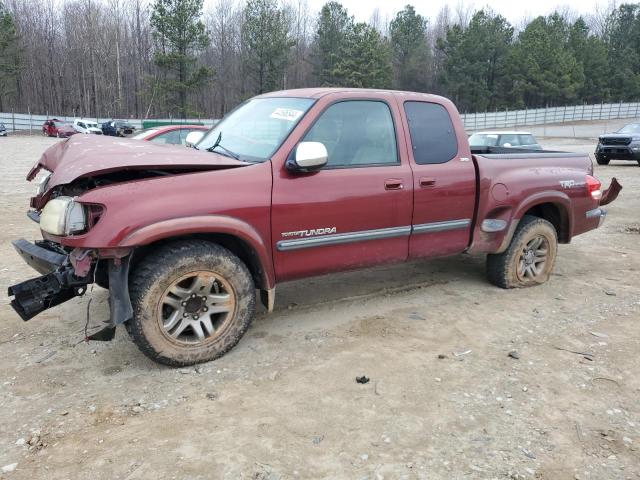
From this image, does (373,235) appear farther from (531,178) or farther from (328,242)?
(531,178)

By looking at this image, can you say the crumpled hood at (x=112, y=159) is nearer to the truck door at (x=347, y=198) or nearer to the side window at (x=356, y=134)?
the truck door at (x=347, y=198)

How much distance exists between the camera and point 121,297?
3197mm

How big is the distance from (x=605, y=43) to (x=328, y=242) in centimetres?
7933

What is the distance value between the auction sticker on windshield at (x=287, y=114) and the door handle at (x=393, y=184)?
2.89 feet

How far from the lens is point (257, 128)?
4199mm

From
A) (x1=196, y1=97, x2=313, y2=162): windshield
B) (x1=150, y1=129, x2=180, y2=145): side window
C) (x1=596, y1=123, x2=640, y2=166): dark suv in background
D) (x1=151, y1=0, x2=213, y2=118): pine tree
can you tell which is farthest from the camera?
(x1=151, y1=0, x2=213, y2=118): pine tree

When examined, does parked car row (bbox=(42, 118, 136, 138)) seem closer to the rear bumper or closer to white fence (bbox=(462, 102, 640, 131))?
the rear bumper

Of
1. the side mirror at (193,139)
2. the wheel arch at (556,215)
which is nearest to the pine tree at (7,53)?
the side mirror at (193,139)

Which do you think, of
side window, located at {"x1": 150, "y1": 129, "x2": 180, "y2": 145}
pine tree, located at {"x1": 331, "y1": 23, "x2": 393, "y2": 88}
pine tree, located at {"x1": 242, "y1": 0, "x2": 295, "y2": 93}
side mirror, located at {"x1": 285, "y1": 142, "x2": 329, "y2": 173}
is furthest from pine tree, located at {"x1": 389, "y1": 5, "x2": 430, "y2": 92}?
side mirror, located at {"x1": 285, "y1": 142, "x2": 329, "y2": 173}

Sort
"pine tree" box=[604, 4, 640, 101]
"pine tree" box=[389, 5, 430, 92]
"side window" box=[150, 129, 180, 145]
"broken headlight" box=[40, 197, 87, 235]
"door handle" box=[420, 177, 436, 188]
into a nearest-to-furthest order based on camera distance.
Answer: "broken headlight" box=[40, 197, 87, 235], "door handle" box=[420, 177, 436, 188], "side window" box=[150, 129, 180, 145], "pine tree" box=[604, 4, 640, 101], "pine tree" box=[389, 5, 430, 92]

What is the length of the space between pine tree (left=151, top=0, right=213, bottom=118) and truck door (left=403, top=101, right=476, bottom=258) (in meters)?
43.3

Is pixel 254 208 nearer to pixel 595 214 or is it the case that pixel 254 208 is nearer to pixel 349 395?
pixel 349 395

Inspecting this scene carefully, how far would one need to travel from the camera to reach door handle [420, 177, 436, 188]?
4.41 m

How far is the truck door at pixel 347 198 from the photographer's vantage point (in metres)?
3.80
